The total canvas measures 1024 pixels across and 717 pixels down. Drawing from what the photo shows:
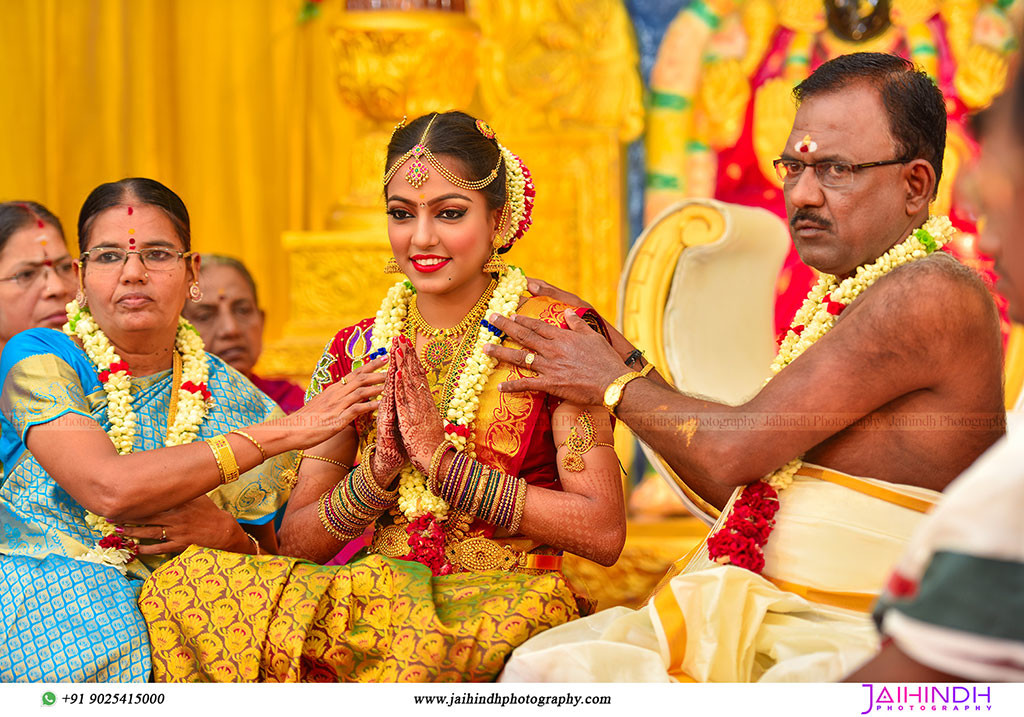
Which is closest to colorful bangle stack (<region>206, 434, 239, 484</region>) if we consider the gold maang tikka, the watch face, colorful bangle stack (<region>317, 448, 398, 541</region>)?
colorful bangle stack (<region>317, 448, 398, 541</region>)

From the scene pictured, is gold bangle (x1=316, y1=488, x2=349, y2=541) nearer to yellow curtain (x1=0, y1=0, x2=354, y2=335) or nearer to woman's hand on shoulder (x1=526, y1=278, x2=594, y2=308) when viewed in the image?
woman's hand on shoulder (x1=526, y1=278, x2=594, y2=308)

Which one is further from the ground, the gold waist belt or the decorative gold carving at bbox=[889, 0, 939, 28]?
the decorative gold carving at bbox=[889, 0, 939, 28]

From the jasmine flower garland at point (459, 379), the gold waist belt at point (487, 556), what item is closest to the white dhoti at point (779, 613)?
the gold waist belt at point (487, 556)

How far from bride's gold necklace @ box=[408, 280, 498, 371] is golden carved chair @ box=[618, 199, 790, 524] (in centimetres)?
96

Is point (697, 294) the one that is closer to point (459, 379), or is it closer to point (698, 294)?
point (698, 294)

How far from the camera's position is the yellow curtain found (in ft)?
21.5

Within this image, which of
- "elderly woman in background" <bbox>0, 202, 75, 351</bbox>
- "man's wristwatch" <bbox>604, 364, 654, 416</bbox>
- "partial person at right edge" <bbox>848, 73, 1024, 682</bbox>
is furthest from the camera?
"elderly woman in background" <bbox>0, 202, 75, 351</bbox>

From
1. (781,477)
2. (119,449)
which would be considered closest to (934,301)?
(781,477)

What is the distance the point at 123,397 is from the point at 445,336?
79 cm

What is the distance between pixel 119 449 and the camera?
283 centimetres

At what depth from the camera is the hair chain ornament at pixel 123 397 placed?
2.76m
